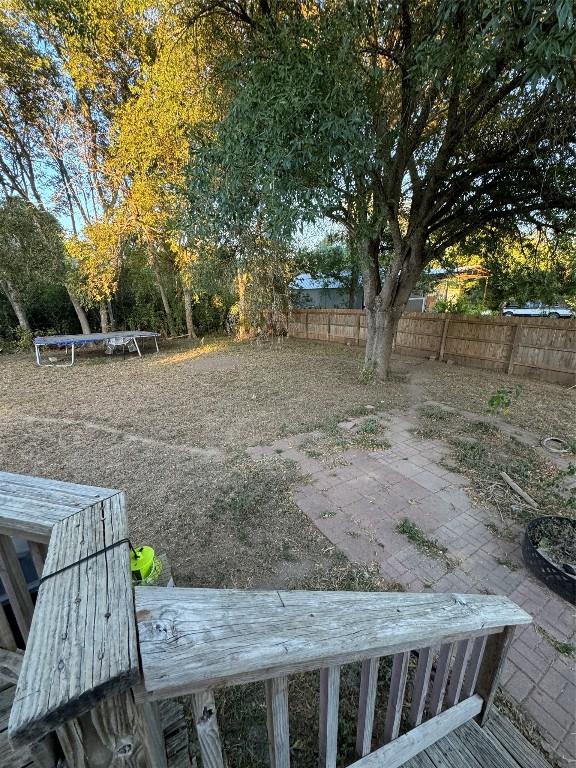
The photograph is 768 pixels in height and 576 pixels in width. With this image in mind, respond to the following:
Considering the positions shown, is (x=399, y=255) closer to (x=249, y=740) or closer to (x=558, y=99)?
(x=558, y=99)

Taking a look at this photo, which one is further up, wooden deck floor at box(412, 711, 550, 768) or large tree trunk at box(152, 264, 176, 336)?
large tree trunk at box(152, 264, 176, 336)

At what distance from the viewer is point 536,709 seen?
1443 millimetres

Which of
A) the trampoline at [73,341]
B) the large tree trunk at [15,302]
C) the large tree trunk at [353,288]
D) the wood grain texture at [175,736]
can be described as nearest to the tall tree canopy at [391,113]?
the wood grain texture at [175,736]

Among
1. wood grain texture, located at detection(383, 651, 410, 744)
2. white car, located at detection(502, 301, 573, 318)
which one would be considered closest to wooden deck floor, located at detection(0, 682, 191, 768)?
wood grain texture, located at detection(383, 651, 410, 744)

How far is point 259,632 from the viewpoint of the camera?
630mm

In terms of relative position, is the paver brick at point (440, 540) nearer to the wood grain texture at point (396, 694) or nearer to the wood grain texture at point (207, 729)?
the wood grain texture at point (396, 694)

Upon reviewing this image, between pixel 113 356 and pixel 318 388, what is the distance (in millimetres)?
6571

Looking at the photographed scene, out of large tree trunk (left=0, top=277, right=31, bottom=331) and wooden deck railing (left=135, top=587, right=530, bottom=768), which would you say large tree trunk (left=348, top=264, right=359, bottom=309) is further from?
wooden deck railing (left=135, top=587, right=530, bottom=768)

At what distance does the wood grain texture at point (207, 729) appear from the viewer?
65 centimetres

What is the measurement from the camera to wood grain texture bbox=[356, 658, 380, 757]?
94 cm

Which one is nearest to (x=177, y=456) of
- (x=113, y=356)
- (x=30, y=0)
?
(x=113, y=356)

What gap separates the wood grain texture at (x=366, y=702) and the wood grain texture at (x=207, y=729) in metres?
0.42

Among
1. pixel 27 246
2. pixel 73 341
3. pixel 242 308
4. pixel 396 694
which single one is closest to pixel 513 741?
pixel 396 694

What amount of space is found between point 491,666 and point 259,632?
120cm
